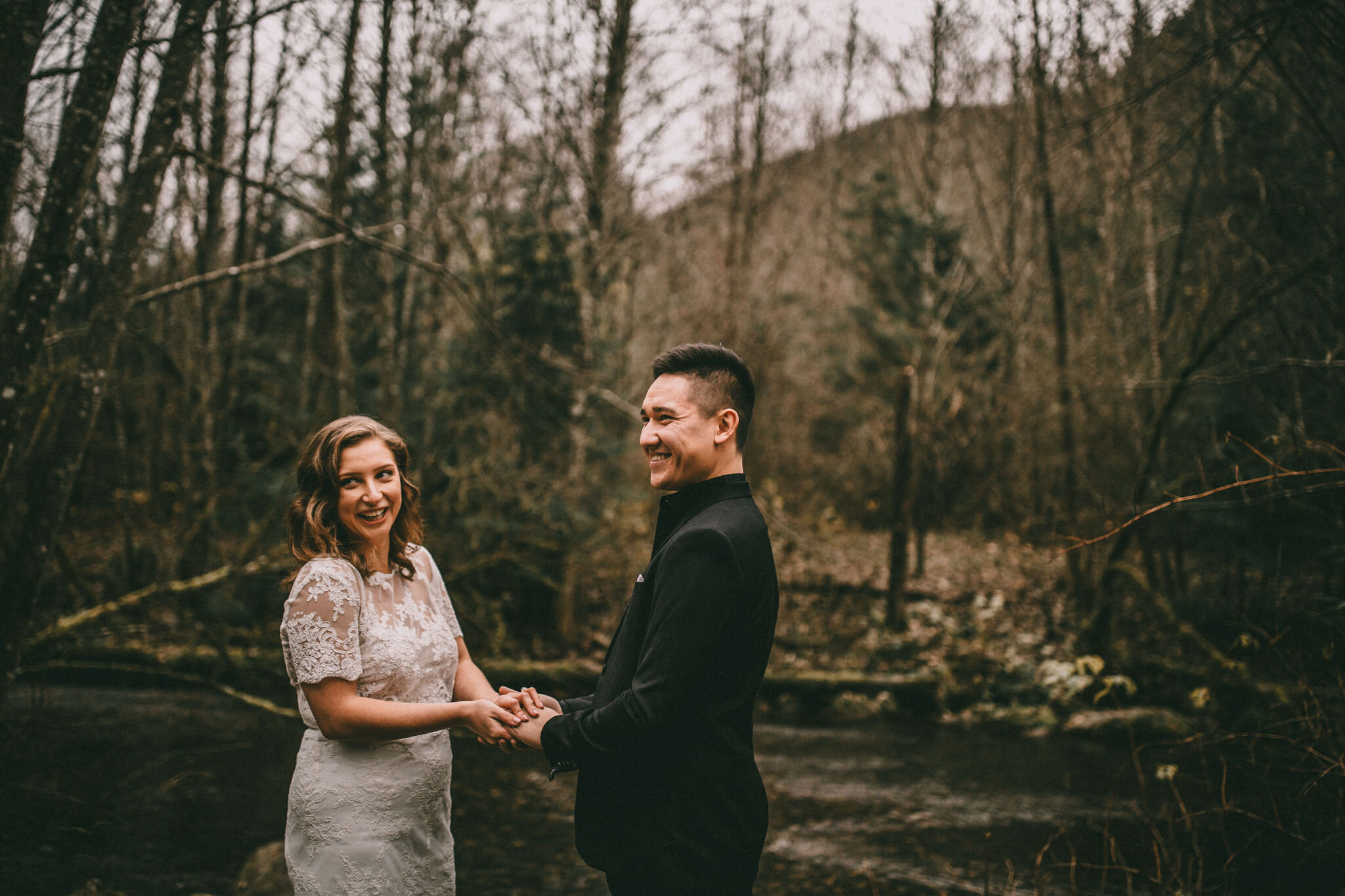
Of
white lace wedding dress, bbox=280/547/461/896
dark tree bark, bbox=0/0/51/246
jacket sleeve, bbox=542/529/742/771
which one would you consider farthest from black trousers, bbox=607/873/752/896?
dark tree bark, bbox=0/0/51/246

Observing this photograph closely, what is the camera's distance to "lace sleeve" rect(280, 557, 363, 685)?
2.36 meters

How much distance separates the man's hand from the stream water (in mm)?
3183

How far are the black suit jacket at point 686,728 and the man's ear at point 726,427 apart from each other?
0.22 m

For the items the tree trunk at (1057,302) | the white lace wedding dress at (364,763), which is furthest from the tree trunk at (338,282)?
the tree trunk at (1057,302)

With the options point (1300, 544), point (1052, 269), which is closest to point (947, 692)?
point (1300, 544)

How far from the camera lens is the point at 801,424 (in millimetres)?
18188

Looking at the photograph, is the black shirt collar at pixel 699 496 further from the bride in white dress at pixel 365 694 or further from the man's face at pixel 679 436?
the bride in white dress at pixel 365 694

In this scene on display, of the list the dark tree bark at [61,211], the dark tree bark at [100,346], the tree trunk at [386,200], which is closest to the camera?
the dark tree bark at [61,211]

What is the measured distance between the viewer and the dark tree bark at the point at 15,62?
3.80 meters

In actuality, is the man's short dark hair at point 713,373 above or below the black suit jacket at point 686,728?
above

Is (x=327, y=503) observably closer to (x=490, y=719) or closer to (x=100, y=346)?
(x=490, y=719)

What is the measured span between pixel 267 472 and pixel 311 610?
28.8ft

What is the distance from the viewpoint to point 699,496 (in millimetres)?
2379

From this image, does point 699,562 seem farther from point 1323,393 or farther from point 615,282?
point 615,282
